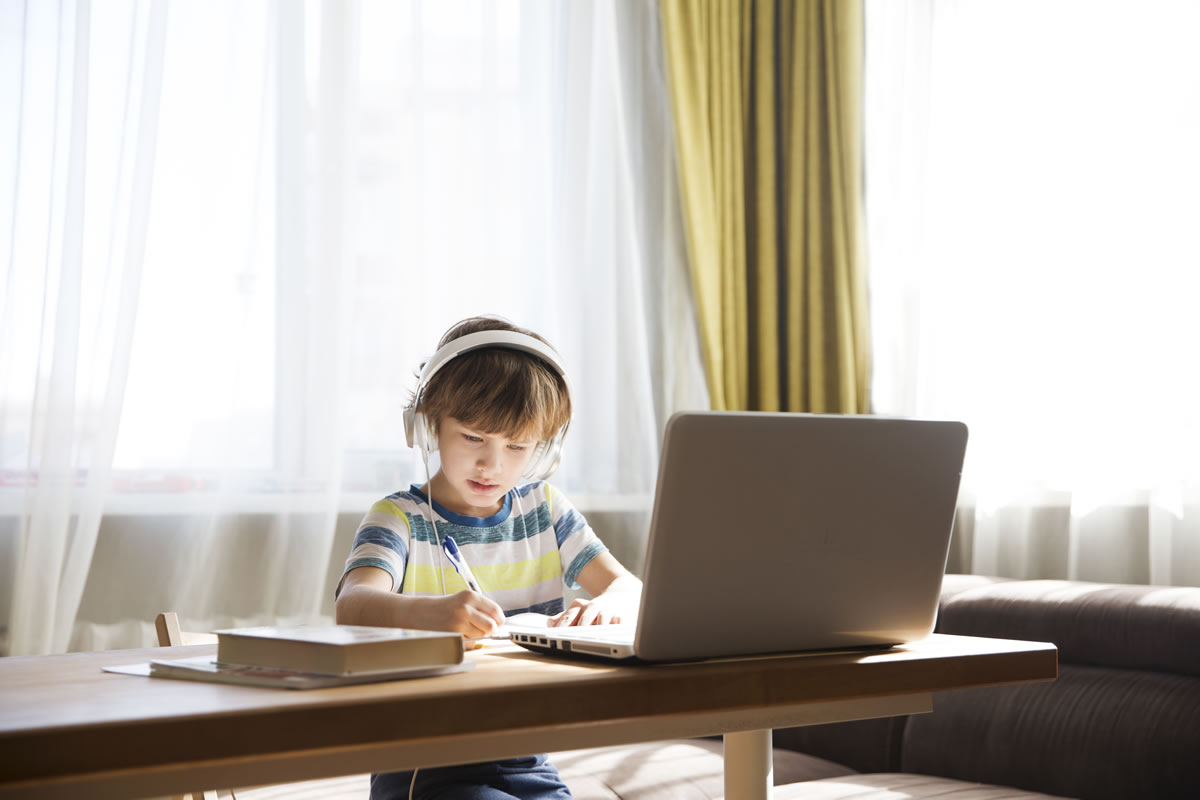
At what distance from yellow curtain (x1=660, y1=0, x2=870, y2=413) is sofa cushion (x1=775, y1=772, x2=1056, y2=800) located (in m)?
1.29

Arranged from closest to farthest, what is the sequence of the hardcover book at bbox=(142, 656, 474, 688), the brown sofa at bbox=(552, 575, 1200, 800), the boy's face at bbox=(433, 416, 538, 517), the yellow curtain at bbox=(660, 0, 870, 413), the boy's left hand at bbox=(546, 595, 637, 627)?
the hardcover book at bbox=(142, 656, 474, 688) < the boy's left hand at bbox=(546, 595, 637, 627) < the boy's face at bbox=(433, 416, 538, 517) < the brown sofa at bbox=(552, 575, 1200, 800) < the yellow curtain at bbox=(660, 0, 870, 413)

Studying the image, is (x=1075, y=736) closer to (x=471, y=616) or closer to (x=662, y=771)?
(x=662, y=771)

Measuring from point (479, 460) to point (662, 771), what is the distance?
76 cm

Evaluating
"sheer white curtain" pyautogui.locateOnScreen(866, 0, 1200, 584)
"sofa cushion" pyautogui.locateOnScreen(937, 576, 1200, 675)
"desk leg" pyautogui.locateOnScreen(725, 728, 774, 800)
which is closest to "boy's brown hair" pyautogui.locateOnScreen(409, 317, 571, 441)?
"desk leg" pyautogui.locateOnScreen(725, 728, 774, 800)

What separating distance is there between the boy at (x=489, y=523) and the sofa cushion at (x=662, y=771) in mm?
348

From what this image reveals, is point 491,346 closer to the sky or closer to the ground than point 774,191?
closer to the ground

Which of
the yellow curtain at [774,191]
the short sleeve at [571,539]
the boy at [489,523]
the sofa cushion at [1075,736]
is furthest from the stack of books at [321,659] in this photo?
the yellow curtain at [774,191]

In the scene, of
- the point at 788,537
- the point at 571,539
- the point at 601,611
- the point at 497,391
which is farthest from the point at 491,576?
the point at 788,537

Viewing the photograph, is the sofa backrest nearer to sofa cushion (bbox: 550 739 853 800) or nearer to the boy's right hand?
sofa cushion (bbox: 550 739 853 800)

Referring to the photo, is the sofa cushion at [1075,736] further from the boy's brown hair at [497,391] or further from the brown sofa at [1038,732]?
the boy's brown hair at [497,391]

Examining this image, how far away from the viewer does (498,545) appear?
1.69m

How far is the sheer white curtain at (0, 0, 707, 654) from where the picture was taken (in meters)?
2.29

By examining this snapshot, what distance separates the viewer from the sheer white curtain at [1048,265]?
251 centimetres

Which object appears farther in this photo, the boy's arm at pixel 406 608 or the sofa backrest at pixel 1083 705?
the sofa backrest at pixel 1083 705
